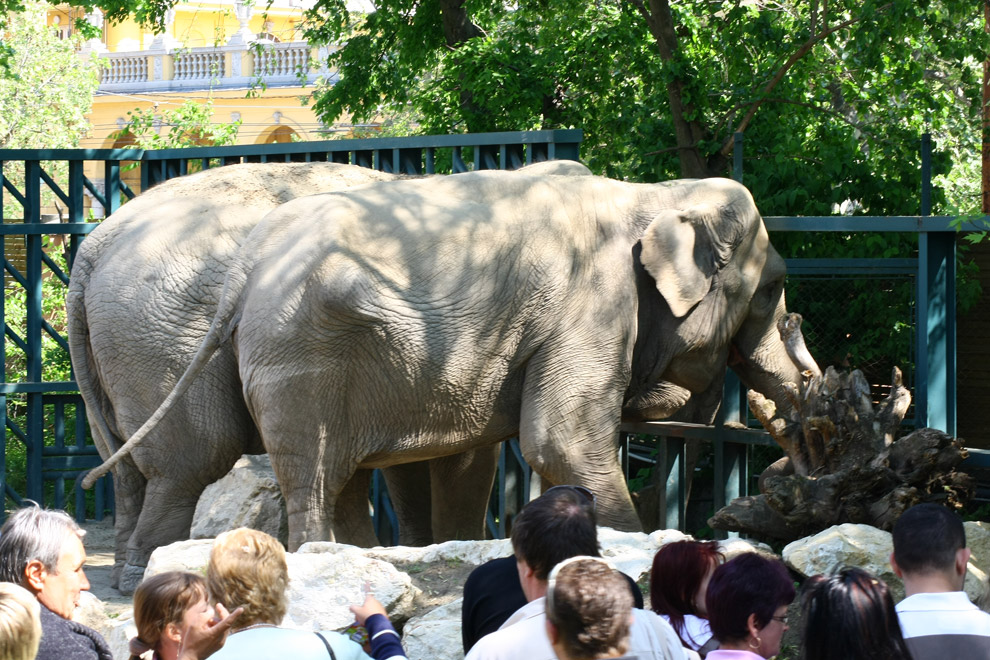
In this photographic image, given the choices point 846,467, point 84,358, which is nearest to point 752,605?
point 846,467

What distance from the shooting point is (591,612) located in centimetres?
299

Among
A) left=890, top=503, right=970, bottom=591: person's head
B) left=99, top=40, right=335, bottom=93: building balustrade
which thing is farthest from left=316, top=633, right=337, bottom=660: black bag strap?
left=99, top=40, right=335, bottom=93: building balustrade

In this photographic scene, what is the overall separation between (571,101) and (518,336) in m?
5.88

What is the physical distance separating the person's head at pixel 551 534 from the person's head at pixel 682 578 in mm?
309

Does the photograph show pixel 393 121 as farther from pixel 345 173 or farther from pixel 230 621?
pixel 230 621

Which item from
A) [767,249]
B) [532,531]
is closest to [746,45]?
[767,249]

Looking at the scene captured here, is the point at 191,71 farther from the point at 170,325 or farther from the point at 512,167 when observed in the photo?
the point at 170,325

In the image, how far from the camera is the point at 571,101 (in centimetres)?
1241

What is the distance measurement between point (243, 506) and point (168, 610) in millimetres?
5284

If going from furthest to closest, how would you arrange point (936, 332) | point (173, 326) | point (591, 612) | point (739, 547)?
point (173, 326), point (936, 332), point (739, 547), point (591, 612)

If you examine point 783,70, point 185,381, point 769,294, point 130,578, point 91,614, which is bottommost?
point 130,578

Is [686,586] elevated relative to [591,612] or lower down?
lower down

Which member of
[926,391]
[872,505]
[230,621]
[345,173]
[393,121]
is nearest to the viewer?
[230,621]

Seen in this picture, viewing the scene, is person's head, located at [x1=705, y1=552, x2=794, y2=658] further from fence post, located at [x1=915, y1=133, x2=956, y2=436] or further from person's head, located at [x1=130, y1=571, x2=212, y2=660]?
fence post, located at [x1=915, y1=133, x2=956, y2=436]
